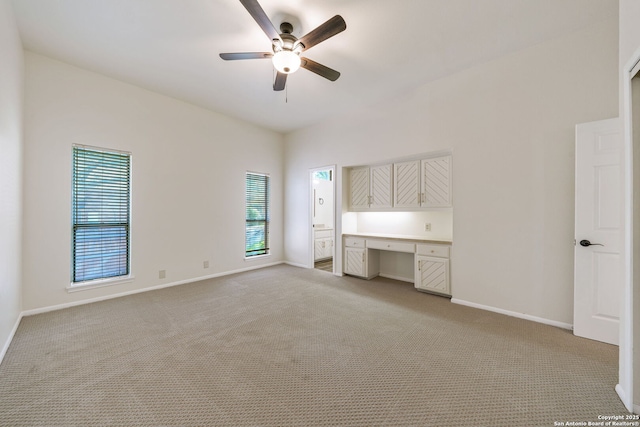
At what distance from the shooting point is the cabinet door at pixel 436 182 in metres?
3.63

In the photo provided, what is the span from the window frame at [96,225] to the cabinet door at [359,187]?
3.59 metres

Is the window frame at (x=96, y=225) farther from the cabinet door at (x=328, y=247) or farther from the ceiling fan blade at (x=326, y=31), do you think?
the cabinet door at (x=328, y=247)

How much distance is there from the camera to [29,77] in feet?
9.55

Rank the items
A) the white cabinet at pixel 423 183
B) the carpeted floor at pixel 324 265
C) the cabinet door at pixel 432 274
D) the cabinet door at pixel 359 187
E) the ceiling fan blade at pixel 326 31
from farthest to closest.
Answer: the carpeted floor at pixel 324 265, the cabinet door at pixel 359 187, the white cabinet at pixel 423 183, the cabinet door at pixel 432 274, the ceiling fan blade at pixel 326 31

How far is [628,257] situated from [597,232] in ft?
3.48

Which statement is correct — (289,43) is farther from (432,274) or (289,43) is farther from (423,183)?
(432,274)

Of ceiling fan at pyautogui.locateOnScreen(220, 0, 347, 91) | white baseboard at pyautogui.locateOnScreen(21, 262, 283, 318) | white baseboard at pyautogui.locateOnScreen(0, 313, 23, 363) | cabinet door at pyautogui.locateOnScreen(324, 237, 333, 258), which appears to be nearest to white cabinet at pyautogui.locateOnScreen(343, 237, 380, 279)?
cabinet door at pyautogui.locateOnScreen(324, 237, 333, 258)

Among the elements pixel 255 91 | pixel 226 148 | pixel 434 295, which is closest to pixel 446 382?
pixel 434 295

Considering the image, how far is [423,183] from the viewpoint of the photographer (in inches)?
153

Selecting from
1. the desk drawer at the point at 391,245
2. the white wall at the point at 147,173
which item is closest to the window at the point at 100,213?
the white wall at the point at 147,173

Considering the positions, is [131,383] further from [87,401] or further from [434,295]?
[434,295]

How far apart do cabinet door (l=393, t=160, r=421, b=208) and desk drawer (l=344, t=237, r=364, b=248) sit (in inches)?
35.5

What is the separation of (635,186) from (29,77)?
18.3 feet

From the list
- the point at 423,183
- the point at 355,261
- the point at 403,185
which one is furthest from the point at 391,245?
the point at 423,183
